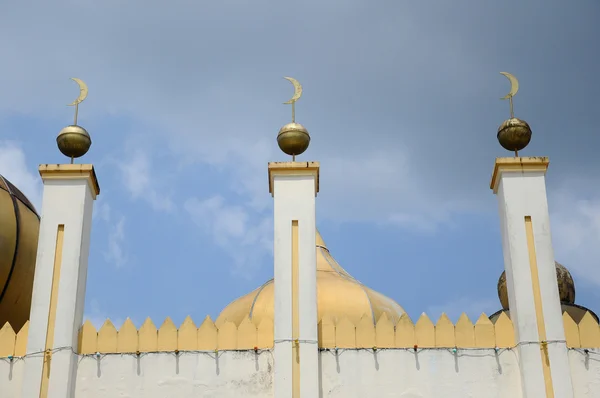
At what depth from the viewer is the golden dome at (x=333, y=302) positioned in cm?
1788

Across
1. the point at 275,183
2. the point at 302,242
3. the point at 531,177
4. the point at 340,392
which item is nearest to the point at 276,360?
the point at 340,392

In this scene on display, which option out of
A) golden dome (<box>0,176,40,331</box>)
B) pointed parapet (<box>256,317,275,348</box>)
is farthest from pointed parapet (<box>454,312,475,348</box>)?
golden dome (<box>0,176,40,331</box>)

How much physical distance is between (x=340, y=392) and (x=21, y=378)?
3.90m

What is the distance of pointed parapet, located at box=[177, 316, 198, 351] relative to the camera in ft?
37.0

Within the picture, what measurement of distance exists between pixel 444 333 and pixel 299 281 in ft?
6.33

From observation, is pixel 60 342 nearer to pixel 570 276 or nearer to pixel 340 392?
pixel 340 392

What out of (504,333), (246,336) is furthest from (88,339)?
(504,333)

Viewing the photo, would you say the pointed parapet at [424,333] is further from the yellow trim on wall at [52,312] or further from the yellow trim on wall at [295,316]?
the yellow trim on wall at [52,312]

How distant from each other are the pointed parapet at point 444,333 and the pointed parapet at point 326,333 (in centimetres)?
130

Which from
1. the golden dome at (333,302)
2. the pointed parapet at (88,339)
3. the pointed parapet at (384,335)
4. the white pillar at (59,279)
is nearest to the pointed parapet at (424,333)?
the pointed parapet at (384,335)

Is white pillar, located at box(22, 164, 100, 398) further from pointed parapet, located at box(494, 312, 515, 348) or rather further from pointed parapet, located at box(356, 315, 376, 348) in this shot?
pointed parapet, located at box(494, 312, 515, 348)

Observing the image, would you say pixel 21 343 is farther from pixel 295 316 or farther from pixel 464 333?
pixel 464 333

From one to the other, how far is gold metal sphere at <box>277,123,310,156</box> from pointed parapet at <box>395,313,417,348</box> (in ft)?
8.89

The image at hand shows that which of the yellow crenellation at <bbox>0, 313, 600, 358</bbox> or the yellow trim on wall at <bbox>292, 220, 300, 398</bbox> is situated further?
the yellow crenellation at <bbox>0, 313, 600, 358</bbox>
